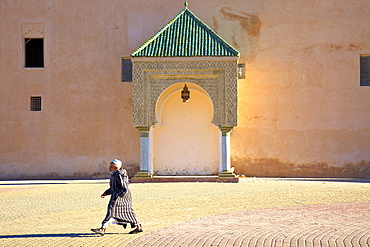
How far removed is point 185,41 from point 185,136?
3.21 meters

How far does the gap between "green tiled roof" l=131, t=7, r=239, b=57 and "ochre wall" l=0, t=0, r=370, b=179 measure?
1.50m

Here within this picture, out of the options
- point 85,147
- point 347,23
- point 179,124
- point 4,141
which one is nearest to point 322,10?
point 347,23

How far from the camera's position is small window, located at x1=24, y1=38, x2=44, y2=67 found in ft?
67.7

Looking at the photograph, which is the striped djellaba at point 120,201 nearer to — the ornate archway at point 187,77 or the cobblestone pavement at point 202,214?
the cobblestone pavement at point 202,214

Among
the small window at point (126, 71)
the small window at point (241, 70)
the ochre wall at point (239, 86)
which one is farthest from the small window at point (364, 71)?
the small window at point (126, 71)

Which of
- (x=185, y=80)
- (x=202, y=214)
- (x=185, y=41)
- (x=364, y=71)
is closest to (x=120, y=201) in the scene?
(x=202, y=214)

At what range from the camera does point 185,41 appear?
707 inches

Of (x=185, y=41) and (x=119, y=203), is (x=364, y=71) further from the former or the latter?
(x=119, y=203)

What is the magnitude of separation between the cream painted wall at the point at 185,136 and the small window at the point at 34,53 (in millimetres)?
5275

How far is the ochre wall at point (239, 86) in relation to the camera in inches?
758

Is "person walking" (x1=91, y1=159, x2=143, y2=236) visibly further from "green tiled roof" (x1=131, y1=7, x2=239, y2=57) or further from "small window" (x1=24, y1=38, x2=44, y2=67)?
"small window" (x1=24, y1=38, x2=44, y2=67)

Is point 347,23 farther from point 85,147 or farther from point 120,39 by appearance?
point 85,147

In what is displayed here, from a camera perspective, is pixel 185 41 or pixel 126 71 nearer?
pixel 185 41

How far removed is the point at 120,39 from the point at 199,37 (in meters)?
3.38
